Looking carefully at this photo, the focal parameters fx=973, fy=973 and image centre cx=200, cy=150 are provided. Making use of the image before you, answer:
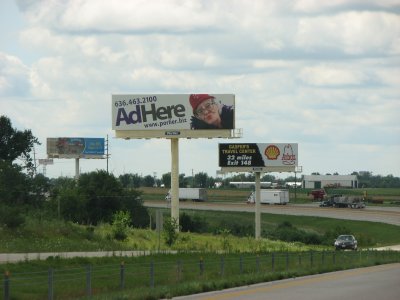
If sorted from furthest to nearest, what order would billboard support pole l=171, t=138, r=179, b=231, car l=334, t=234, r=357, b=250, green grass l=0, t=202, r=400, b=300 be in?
1. car l=334, t=234, r=357, b=250
2. billboard support pole l=171, t=138, r=179, b=231
3. green grass l=0, t=202, r=400, b=300

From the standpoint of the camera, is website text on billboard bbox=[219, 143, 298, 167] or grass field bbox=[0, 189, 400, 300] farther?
website text on billboard bbox=[219, 143, 298, 167]

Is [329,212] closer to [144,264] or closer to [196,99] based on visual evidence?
[196,99]

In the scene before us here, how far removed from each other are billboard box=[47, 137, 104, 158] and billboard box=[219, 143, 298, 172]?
56.7m

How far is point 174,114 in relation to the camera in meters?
78.1

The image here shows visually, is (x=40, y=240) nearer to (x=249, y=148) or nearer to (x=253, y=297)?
(x=253, y=297)

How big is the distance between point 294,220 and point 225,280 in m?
91.4

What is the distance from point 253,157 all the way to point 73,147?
59.1 m

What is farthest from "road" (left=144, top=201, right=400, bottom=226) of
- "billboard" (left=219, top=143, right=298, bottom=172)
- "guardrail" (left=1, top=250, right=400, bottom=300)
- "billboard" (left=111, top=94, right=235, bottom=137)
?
"guardrail" (left=1, top=250, right=400, bottom=300)

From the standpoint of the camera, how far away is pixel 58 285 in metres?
28.9

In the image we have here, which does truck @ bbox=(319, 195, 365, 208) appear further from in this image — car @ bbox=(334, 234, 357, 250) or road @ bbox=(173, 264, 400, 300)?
road @ bbox=(173, 264, 400, 300)

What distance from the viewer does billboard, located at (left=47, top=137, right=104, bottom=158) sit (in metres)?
146

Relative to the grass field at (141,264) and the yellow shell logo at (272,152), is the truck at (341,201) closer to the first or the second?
the yellow shell logo at (272,152)

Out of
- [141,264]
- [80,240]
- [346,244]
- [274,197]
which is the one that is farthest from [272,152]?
[274,197]

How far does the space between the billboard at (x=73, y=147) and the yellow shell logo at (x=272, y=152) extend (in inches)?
2286
